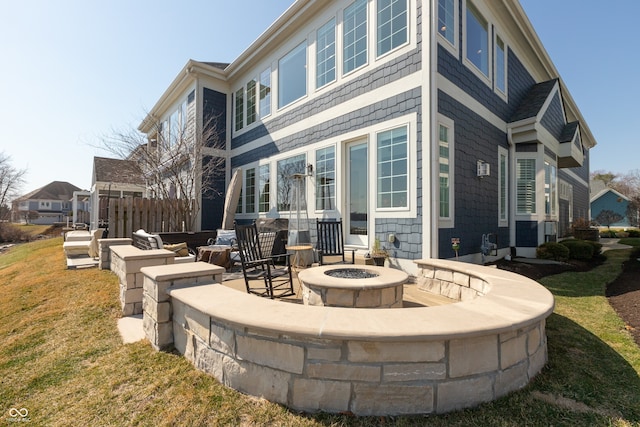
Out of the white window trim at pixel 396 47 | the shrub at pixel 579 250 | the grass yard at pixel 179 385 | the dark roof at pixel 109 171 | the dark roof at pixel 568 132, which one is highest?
the white window trim at pixel 396 47

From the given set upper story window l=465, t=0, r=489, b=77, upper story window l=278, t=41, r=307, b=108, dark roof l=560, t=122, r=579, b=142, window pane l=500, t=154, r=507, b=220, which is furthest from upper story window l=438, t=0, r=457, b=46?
dark roof l=560, t=122, r=579, b=142

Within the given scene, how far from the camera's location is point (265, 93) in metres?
9.13

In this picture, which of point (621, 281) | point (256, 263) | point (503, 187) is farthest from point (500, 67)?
point (256, 263)

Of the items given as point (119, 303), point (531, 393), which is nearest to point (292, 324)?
point (531, 393)

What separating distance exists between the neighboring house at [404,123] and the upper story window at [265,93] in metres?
0.06

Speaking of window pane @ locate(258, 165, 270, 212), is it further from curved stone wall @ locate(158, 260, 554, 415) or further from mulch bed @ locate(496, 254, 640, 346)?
curved stone wall @ locate(158, 260, 554, 415)

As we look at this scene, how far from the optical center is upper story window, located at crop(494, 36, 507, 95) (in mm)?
7520

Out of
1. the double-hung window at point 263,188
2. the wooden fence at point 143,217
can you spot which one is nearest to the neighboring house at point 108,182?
the wooden fence at point 143,217

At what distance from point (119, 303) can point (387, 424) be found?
3.85 metres

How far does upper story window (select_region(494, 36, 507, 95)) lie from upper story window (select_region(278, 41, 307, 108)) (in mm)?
4978

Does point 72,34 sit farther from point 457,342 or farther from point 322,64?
point 457,342

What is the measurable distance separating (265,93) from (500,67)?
6.68m

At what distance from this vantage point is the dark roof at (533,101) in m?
7.91

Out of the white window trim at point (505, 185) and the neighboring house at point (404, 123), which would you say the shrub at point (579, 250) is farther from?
the white window trim at point (505, 185)
